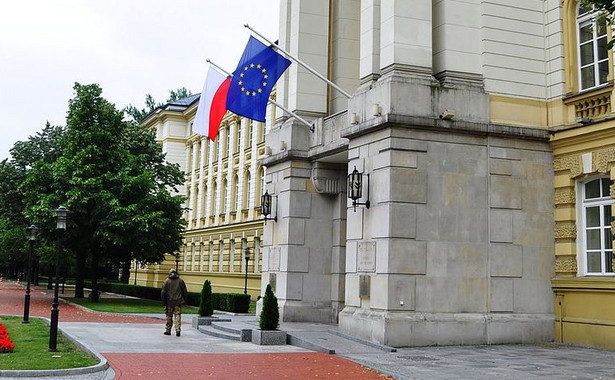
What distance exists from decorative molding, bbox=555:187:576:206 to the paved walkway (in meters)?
3.88

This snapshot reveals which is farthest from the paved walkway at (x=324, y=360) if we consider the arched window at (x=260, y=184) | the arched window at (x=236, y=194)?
the arched window at (x=236, y=194)

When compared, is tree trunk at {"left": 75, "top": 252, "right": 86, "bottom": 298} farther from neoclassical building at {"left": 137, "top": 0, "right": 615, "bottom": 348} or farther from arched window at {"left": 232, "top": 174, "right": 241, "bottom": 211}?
neoclassical building at {"left": 137, "top": 0, "right": 615, "bottom": 348}

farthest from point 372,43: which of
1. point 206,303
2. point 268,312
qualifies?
point 206,303

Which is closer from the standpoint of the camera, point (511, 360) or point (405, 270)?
point (511, 360)

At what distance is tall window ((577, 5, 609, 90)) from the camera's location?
18625 millimetres

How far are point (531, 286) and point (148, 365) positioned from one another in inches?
416

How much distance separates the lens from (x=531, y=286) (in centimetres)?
1891

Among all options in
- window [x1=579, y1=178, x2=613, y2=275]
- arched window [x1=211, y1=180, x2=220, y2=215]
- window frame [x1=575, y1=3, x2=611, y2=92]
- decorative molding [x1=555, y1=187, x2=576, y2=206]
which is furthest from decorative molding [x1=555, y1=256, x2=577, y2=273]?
arched window [x1=211, y1=180, x2=220, y2=215]

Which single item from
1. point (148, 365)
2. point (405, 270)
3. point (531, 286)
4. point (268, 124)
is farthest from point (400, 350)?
point (268, 124)

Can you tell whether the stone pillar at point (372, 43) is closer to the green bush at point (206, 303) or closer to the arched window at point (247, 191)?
the green bush at point (206, 303)

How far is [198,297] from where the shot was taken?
37.4m

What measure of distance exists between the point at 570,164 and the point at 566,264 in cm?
269

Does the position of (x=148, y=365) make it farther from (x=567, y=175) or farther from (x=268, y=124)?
(x=268, y=124)

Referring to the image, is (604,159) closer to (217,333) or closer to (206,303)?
(217,333)
